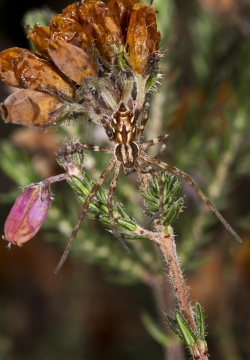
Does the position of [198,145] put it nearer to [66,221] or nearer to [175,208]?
[66,221]

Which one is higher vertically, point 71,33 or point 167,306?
point 71,33

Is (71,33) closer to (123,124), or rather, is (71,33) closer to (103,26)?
(103,26)

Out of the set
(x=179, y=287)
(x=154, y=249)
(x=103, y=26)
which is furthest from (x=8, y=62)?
(x=154, y=249)

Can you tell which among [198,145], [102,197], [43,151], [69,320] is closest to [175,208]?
[102,197]

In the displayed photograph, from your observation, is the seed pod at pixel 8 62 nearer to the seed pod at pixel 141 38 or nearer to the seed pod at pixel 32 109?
the seed pod at pixel 32 109

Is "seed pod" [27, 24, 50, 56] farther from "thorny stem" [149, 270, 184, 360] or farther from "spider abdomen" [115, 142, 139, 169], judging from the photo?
"thorny stem" [149, 270, 184, 360]

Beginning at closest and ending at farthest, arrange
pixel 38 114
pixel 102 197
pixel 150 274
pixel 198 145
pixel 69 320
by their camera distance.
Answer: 1. pixel 38 114
2. pixel 102 197
3. pixel 150 274
4. pixel 198 145
5. pixel 69 320

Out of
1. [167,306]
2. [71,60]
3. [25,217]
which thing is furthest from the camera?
[167,306]
